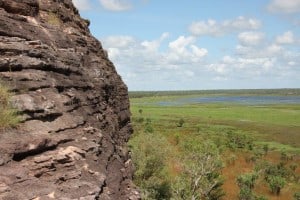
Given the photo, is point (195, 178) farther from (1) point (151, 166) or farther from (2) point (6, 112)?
(2) point (6, 112)

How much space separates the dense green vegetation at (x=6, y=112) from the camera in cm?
1082

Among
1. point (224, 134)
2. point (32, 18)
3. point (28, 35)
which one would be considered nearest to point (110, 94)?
point (32, 18)

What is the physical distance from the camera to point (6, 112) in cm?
1093

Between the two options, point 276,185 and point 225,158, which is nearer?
point 276,185

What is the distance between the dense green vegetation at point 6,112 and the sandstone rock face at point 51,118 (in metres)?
0.23

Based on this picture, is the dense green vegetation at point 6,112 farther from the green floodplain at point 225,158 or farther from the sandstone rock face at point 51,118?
the green floodplain at point 225,158

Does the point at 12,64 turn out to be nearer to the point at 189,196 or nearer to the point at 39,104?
the point at 39,104

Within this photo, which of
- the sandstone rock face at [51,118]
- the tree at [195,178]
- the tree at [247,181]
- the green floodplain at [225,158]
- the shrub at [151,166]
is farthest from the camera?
the tree at [247,181]

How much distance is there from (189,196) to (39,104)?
26.9 meters

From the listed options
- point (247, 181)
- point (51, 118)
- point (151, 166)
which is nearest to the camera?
point (51, 118)

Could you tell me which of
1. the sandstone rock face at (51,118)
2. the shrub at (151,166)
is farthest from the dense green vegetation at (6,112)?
the shrub at (151,166)

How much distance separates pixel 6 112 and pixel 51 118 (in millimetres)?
2093

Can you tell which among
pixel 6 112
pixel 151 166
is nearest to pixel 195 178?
pixel 151 166

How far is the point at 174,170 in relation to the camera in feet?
186
